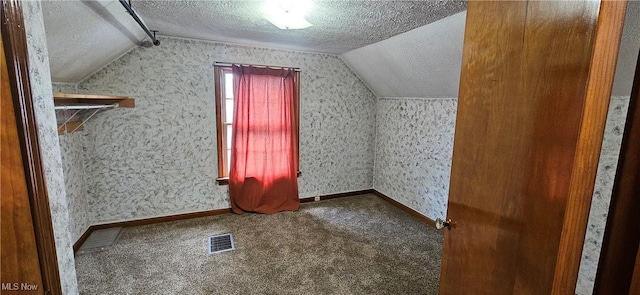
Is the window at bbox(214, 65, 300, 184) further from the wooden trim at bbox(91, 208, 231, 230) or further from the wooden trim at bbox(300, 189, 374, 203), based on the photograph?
the wooden trim at bbox(300, 189, 374, 203)

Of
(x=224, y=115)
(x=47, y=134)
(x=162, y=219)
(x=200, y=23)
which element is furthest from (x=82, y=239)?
(x=47, y=134)

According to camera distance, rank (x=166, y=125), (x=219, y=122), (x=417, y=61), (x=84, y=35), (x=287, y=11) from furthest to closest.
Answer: (x=219, y=122)
(x=166, y=125)
(x=417, y=61)
(x=84, y=35)
(x=287, y=11)

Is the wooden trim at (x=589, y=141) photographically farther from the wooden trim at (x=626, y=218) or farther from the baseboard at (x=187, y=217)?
the baseboard at (x=187, y=217)

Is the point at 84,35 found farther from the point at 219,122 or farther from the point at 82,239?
the point at 82,239

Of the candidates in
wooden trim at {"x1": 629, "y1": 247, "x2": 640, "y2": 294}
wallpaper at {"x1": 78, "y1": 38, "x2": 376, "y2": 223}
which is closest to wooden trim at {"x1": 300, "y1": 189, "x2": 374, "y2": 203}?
wallpaper at {"x1": 78, "y1": 38, "x2": 376, "y2": 223}

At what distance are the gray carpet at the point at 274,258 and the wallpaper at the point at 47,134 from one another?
4.53 ft

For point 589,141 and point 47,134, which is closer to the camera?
point 589,141

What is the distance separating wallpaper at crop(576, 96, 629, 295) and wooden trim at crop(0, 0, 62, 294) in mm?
1956

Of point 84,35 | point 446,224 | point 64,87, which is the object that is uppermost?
point 84,35

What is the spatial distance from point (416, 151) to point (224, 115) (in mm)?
2338

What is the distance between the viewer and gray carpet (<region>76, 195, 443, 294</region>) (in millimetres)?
2084

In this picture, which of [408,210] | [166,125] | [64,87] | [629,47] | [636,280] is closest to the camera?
[636,280]

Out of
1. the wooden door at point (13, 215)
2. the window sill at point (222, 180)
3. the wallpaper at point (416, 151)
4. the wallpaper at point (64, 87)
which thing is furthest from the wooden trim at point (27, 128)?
the wallpaper at point (416, 151)

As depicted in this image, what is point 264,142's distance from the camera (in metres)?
3.37
